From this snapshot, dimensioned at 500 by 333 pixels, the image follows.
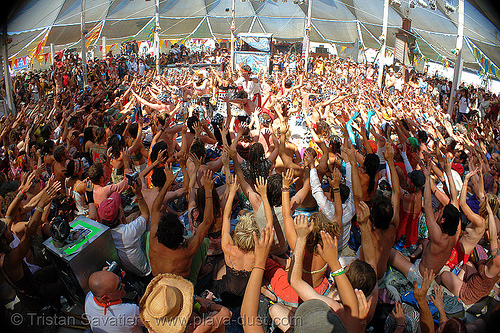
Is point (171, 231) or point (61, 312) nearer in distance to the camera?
point (171, 231)

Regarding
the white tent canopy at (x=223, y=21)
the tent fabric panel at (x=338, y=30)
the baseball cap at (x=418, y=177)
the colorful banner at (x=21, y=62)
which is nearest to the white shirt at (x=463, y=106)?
the baseball cap at (x=418, y=177)

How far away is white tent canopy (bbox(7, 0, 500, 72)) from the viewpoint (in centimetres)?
3797

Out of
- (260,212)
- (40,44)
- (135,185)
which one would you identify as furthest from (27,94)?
(40,44)

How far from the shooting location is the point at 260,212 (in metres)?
3.89

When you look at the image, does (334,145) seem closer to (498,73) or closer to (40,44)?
(498,73)

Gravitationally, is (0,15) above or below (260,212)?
above

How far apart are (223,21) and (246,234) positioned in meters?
43.7

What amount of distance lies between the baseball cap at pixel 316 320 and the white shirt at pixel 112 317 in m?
1.48

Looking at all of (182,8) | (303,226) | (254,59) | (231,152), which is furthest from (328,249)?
(182,8)

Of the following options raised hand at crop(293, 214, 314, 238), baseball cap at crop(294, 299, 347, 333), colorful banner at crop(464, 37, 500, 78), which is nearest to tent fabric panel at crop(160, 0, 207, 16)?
colorful banner at crop(464, 37, 500, 78)

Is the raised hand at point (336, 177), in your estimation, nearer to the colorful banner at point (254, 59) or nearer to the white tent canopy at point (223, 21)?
the colorful banner at point (254, 59)

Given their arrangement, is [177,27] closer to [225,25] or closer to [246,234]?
[225,25]

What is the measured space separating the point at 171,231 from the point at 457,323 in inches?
89.4

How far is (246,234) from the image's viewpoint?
10.3 ft
